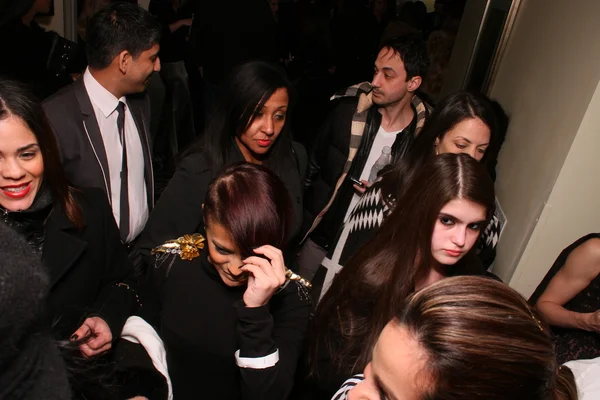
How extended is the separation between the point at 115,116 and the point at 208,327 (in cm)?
143

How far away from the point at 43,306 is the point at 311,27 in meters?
5.20

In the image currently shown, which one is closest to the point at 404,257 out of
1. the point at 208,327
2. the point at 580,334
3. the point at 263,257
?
the point at 263,257

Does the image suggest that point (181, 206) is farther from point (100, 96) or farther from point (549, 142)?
point (549, 142)

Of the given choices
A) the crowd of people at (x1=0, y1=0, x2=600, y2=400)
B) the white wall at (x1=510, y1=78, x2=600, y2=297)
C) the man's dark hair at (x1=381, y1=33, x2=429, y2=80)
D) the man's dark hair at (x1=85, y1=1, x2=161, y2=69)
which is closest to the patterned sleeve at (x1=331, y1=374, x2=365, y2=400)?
the crowd of people at (x1=0, y1=0, x2=600, y2=400)

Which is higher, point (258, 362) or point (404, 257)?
point (404, 257)

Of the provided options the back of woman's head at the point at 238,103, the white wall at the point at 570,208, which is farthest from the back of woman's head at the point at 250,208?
the white wall at the point at 570,208

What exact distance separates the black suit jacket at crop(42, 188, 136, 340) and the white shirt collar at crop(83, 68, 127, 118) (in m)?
0.78

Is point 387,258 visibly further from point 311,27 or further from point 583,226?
point 311,27

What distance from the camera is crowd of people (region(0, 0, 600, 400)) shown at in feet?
3.42

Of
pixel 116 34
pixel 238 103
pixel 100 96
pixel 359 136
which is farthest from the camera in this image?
pixel 359 136

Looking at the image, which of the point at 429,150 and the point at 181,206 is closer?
the point at 181,206

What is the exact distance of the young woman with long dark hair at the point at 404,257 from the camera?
5.74 feet

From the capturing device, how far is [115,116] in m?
2.65

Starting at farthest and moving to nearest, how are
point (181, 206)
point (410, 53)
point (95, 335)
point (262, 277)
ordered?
point (410, 53) → point (181, 206) → point (95, 335) → point (262, 277)
